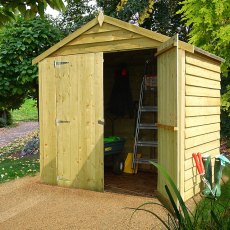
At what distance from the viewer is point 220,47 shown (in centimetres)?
952

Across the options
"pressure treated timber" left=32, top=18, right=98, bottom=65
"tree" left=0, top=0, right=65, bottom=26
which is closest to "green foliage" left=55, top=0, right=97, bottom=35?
"pressure treated timber" left=32, top=18, right=98, bottom=65

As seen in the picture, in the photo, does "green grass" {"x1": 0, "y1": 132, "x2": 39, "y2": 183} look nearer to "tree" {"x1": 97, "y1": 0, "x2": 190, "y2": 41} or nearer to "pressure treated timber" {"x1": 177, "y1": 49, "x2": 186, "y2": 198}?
"pressure treated timber" {"x1": 177, "y1": 49, "x2": 186, "y2": 198}

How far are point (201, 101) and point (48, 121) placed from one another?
2832 mm

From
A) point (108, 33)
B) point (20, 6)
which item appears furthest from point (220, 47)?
point (20, 6)

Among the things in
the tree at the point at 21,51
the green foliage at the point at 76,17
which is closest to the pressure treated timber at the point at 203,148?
the tree at the point at 21,51

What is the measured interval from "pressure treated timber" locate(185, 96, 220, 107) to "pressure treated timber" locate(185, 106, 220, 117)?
6 centimetres

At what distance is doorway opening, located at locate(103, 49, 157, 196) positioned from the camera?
7980 millimetres

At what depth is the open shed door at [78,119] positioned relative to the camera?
611cm

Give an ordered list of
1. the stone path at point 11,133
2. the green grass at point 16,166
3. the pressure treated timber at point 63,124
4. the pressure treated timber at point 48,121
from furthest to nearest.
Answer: the stone path at point 11,133 → the green grass at point 16,166 → the pressure treated timber at point 48,121 → the pressure treated timber at point 63,124

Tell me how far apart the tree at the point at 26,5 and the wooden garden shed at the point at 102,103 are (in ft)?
8.37

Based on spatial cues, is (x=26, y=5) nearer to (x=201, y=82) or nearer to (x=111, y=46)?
(x=111, y=46)

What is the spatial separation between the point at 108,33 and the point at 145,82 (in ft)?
6.72

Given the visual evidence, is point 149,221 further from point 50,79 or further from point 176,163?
point 50,79

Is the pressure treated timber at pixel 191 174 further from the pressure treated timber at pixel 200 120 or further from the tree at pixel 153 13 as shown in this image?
the tree at pixel 153 13
